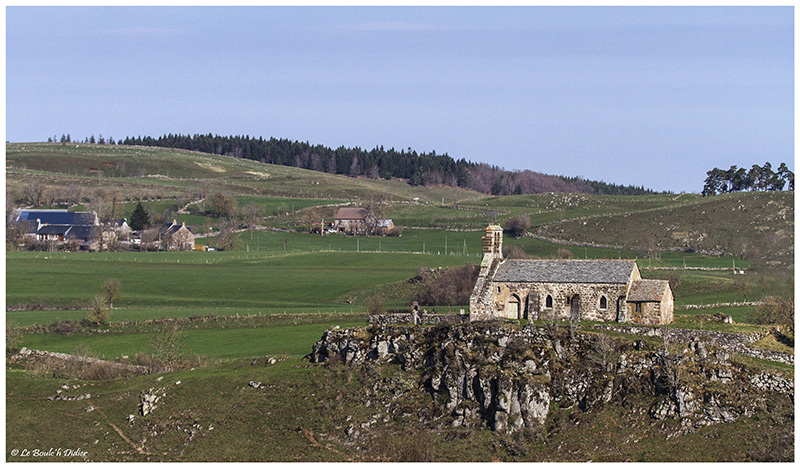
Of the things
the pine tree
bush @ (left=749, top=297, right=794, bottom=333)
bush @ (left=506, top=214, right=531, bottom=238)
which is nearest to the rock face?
bush @ (left=749, top=297, right=794, bottom=333)

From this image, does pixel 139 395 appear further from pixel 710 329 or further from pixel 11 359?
pixel 710 329

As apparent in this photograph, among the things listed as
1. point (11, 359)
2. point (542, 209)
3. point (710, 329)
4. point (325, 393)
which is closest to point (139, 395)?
point (325, 393)

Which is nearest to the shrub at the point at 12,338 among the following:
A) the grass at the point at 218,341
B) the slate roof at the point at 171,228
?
the grass at the point at 218,341

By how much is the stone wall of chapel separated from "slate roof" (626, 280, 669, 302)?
61cm

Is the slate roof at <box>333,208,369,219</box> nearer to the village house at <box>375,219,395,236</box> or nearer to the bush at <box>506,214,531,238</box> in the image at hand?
the village house at <box>375,219,395,236</box>

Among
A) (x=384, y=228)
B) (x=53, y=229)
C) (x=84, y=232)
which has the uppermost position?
(x=384, y=228)

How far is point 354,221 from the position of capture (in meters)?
163

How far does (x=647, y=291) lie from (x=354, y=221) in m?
112

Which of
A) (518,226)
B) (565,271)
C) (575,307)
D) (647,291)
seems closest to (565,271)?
(565,271)

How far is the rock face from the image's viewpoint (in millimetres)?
41781

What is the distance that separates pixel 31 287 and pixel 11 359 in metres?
34.1

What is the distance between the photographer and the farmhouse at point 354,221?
158000mm

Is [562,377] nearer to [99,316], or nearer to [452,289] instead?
[452,289]

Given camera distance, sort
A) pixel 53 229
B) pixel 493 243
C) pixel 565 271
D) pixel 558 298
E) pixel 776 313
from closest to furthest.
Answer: pixel 558 298
pixel 776 313
pixel 565 271
pixel 493 243
pixel 53 229
